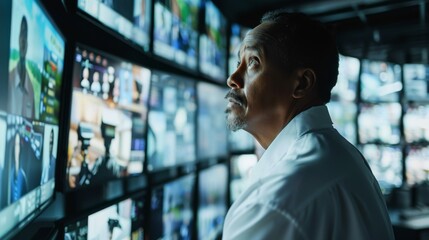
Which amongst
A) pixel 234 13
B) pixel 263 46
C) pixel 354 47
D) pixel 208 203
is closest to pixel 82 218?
pixel 263 46

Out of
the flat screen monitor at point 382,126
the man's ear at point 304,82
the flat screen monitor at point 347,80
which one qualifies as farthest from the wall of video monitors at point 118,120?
the flat screen monitor at point 382,126

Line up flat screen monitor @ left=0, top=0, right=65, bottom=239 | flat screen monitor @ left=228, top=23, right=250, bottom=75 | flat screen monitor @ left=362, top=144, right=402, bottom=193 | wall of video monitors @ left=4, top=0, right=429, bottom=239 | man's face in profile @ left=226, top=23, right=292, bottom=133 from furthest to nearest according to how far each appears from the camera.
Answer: flat screen monitor @ left=362, top=144, right=402, bottom=193 → flat screen monitor @ left=228, top=23, right=250, bottom=75 → man's face in profile @ left=226, top=23, right=292, bottom=133 → wall of video monitors @ left=4, top=0, right=429, bottom=239 → flat screen monitor @ left=0, top=0, right=65, bottom=239

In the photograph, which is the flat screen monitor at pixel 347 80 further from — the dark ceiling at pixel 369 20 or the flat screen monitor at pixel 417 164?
the flat screen monitor at pixel 417 164

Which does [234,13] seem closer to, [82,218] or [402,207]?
[402,207]

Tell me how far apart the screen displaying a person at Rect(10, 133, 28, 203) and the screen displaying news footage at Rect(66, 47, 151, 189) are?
0.38m

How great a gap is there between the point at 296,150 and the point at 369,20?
493cm

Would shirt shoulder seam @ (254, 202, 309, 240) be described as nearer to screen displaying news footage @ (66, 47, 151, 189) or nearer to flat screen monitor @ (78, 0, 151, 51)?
screen displaying news footage @ (66, 47, 151, 189)

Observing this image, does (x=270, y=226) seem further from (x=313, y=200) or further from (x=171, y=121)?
(x=171, y=121)

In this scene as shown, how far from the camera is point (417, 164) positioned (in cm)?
457

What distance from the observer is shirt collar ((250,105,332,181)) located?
1.02 metres

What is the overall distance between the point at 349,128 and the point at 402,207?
1093 millimetres

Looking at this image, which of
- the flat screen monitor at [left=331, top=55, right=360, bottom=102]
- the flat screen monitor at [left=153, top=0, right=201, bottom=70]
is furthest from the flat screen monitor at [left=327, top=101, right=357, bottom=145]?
the flat screen monitor at [left=153, top=0, right=201, bottom=70]

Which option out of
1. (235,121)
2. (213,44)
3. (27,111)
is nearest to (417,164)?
(213,44)

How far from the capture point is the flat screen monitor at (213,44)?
281cm
